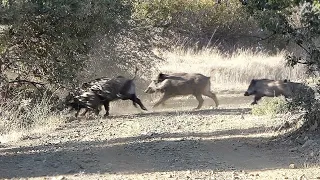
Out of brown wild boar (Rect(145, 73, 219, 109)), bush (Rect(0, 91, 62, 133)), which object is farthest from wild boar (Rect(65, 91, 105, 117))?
brown wild boar (Rect(145, 73, 219, 109))

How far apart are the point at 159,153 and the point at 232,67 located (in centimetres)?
1783

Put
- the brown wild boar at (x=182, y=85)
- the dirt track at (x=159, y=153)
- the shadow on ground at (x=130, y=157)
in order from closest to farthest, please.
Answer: the dirt track at (x=159, y=153)
the shadow on ground at (x=130, y=157)
the brown wild boar at (x=182, y=85)

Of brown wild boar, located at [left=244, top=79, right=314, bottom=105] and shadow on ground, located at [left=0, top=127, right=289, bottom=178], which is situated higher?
shadow on ground, located at [left=0, top=127, right=289, bottom=178]

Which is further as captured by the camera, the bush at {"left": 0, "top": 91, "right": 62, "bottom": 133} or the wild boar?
the wild boar

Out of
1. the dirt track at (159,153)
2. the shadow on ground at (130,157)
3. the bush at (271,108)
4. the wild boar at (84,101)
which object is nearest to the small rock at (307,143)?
the dirt track at (159,153)

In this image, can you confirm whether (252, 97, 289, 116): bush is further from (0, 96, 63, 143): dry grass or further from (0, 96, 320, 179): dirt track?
(0, 96, 63, 143): dry grass

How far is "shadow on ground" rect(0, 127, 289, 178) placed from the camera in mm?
9008

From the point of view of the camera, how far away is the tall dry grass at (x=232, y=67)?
85.7 ft

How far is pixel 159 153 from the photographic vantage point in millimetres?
9984

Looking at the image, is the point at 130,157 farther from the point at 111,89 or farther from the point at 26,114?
the point at 111,89

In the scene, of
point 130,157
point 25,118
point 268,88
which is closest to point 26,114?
point 25,118

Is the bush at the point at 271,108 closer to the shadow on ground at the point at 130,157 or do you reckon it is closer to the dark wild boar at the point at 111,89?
the shadow on ground at the point at 130,157

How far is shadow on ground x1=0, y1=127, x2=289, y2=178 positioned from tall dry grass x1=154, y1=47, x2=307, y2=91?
14113mm

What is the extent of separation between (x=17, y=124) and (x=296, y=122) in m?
7.19
